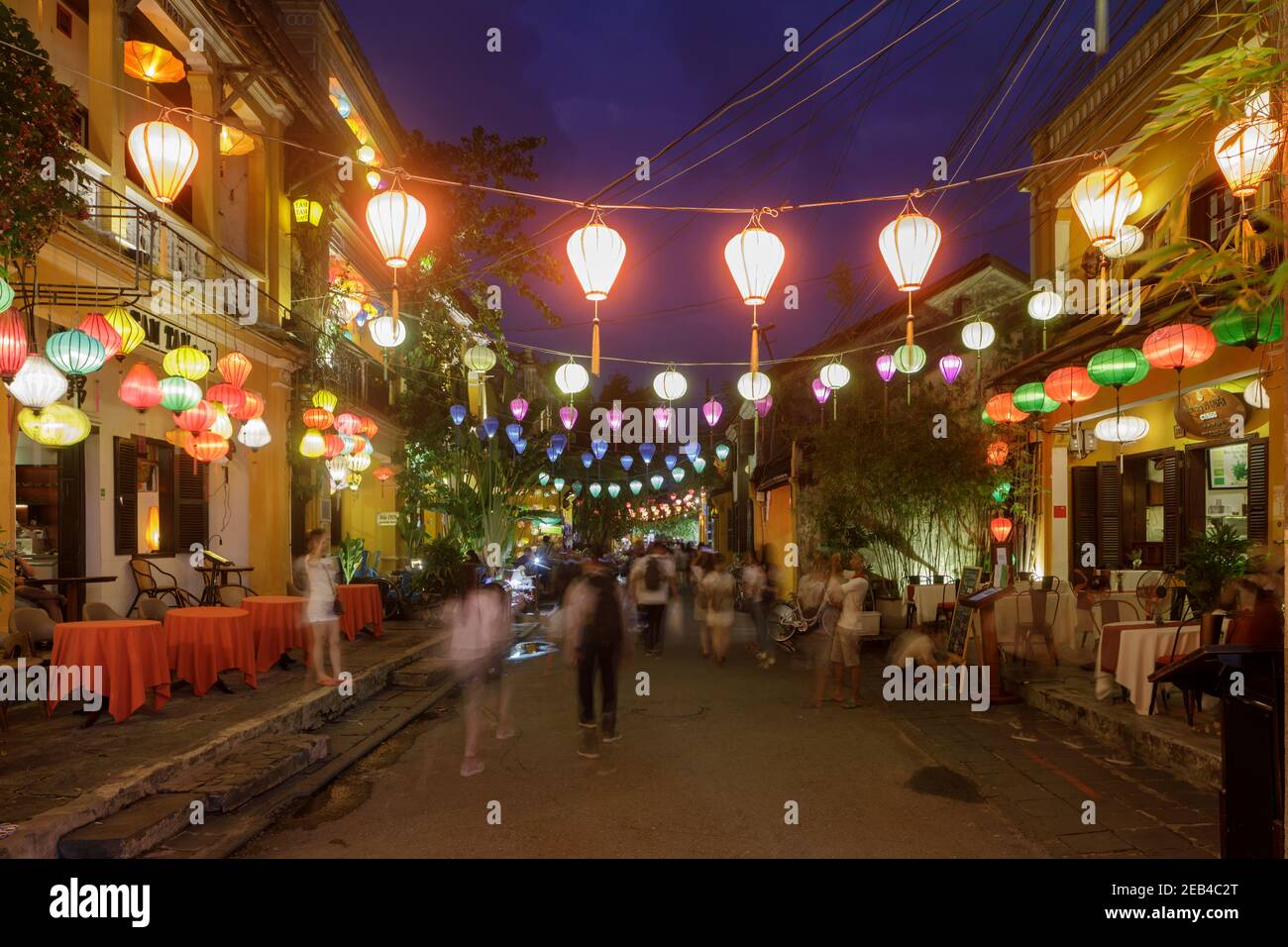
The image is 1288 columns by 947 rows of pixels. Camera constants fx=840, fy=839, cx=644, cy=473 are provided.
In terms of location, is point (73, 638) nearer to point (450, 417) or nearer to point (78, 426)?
point (78, 426)

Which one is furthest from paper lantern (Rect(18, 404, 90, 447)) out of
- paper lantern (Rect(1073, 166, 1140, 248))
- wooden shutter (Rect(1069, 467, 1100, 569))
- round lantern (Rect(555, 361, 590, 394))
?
wooden shutter (Rect(1069, 467, 1100, 569))

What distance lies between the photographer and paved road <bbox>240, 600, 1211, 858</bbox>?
18.2 ft

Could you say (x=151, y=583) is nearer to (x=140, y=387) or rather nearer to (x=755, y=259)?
(x=140, y=387)

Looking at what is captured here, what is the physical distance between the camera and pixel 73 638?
7.57 meters

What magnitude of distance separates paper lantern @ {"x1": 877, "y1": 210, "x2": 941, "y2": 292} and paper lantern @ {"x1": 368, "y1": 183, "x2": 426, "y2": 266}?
14.5 ft

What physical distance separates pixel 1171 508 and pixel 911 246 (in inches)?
320

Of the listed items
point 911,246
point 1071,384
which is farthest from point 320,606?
point 1071,384

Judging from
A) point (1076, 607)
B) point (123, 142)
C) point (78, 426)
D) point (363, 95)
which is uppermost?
point (363, 95)

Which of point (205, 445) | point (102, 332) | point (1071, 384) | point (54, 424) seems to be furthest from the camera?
point (1071, 384)

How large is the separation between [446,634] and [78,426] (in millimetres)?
8548

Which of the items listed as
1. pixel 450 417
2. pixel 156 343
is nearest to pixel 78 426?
pixel 156 343

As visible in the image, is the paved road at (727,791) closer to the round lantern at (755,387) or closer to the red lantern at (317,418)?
the round lantern at (755,387)

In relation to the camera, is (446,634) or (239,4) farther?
(446,634)

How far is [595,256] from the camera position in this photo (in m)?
7.77
